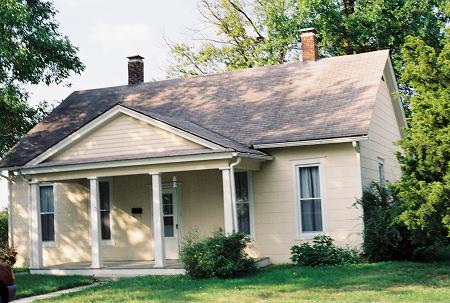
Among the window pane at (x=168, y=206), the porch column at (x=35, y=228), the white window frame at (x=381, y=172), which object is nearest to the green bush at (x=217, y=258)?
the window pane at (x=168, y=206)

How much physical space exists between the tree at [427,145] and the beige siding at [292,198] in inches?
121

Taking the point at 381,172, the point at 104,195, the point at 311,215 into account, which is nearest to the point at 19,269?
the point at 104,195

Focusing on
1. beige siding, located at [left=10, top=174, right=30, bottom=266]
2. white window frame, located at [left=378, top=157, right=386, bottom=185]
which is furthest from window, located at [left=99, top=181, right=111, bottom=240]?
white window frame, located at [left=378, top=157, right=386, bottom=185]

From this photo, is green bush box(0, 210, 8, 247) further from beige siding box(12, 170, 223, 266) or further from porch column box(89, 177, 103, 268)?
porch column box(89, 177, 103, 268)

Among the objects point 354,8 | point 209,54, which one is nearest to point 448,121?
point 354,8

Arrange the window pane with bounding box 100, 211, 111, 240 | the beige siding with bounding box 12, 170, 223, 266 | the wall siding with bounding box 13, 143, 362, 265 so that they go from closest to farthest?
the wall siding with bounding box 13, 143, 362, 265, the beige siding with bounding box 12, 170, 223, 266, the window pane with bounding box 100, 211, 111, 240

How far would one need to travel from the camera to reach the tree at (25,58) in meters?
20.5

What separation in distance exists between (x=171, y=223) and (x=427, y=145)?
8.79m

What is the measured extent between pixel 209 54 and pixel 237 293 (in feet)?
85.7

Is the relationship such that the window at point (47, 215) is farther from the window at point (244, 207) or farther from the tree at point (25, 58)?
the window at point (244, 207)

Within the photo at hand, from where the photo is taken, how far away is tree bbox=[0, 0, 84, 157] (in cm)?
2053

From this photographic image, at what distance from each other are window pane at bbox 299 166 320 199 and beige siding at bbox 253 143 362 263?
26cm

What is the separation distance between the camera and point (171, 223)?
19734 mm

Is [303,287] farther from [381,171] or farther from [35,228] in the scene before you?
[35,228]
